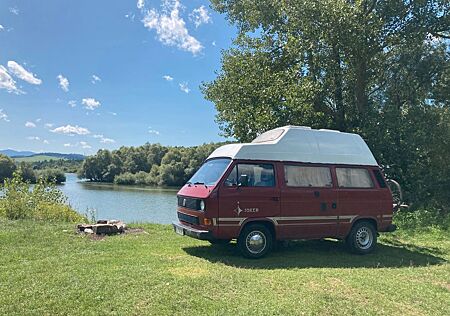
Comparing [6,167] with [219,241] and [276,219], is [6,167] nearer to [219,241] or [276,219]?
[219,241]

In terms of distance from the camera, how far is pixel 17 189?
1441 centimetres

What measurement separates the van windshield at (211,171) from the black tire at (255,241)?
122 cm

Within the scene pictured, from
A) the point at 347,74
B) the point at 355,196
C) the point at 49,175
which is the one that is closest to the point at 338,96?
the point at 347,74

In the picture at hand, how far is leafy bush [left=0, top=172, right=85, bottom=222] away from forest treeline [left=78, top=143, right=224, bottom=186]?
142ft

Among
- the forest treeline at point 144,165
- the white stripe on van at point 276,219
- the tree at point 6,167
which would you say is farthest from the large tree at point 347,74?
the forest treeline at point 144,165

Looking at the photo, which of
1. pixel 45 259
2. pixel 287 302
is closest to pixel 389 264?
pixel 287 302

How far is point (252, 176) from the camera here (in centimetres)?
838

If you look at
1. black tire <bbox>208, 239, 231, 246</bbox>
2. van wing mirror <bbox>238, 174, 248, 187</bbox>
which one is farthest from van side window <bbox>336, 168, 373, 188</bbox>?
black tire <bbox>208, 239, 231, 246</bbox>

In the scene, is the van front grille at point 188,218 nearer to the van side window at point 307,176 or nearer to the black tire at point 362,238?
the van side window at point 307,176

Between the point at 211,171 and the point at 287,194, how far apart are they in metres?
1.69

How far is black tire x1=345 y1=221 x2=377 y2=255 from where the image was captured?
368 inches

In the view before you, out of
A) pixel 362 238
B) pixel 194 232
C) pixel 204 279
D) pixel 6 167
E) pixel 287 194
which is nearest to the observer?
pixel 204 279

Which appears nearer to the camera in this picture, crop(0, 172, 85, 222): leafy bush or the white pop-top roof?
the white pop-top roof

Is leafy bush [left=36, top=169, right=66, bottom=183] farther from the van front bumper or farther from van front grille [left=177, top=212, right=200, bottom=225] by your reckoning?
the van front bumper
